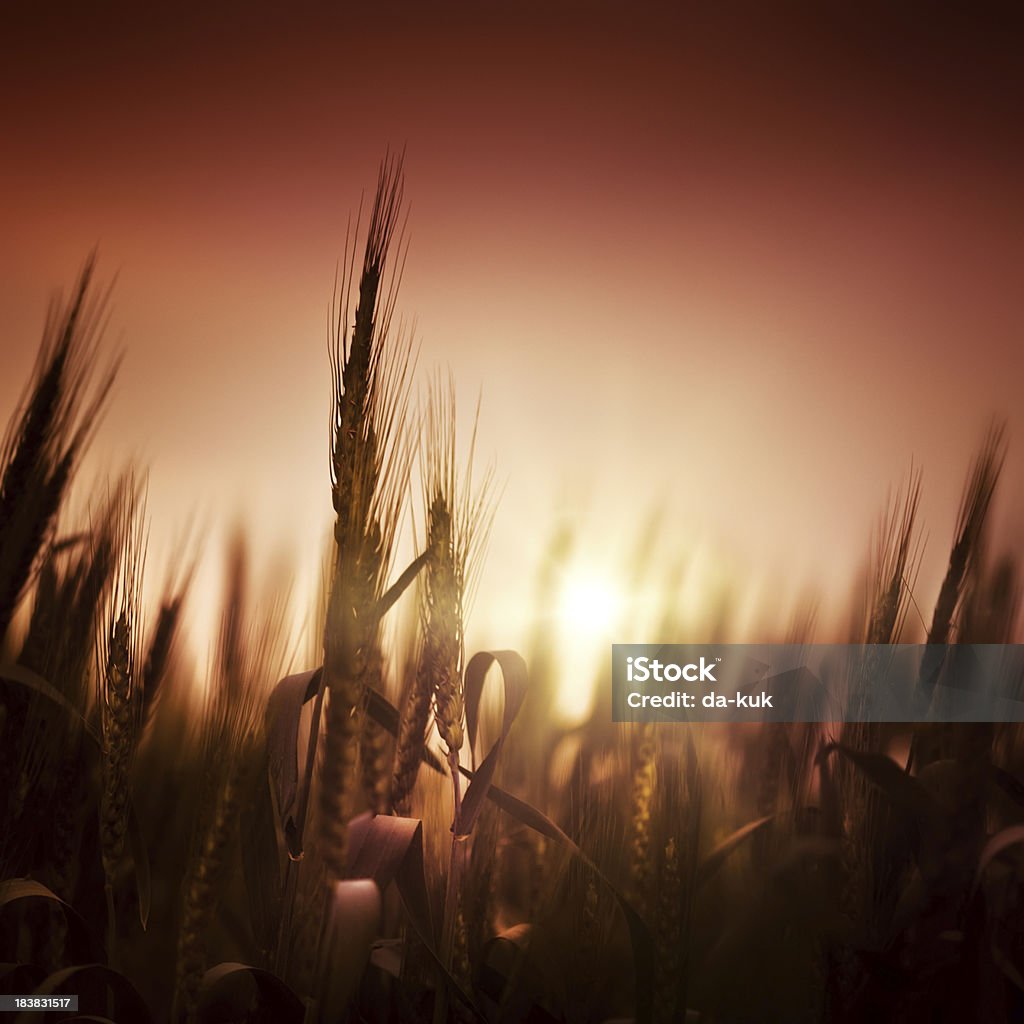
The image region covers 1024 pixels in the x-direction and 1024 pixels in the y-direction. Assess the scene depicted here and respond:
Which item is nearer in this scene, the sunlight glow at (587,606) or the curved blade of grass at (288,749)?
the curved blade of grass at (288,749)

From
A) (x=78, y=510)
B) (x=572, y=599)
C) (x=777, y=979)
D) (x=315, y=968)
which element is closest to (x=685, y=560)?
(x=572, y=599)

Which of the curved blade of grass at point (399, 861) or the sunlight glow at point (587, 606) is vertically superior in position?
the sunlight glow at point (587, 606)

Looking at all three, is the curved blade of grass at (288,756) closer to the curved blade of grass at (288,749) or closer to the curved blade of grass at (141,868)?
the curved blade of grass at (288,749)

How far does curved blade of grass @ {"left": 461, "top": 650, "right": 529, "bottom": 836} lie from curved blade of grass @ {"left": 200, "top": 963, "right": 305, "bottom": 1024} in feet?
0.70

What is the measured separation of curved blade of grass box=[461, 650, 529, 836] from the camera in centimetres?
84

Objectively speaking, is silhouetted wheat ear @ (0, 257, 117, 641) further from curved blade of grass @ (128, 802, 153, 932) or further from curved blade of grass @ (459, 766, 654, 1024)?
curved blade of grass @ (459, 766, 654, 1024)

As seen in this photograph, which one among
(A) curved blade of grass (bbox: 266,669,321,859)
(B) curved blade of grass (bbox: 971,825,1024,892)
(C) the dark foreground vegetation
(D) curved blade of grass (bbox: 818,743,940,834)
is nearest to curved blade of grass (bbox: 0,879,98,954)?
(C) the dark foreground vegetation

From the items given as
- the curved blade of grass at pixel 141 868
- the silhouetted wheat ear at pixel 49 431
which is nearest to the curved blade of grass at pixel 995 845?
the curved blade of grass at pixel 141 868

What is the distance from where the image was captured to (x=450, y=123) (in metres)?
1.06

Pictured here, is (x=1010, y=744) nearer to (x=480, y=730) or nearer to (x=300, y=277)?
(x=480, y=730)

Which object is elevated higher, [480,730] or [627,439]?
[627,439]

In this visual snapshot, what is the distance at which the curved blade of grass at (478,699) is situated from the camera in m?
0.84

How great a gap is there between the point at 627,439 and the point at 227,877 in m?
0.61

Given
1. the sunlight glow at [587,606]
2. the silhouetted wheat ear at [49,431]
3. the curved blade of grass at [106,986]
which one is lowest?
the curved blade of grass at [106,986]
